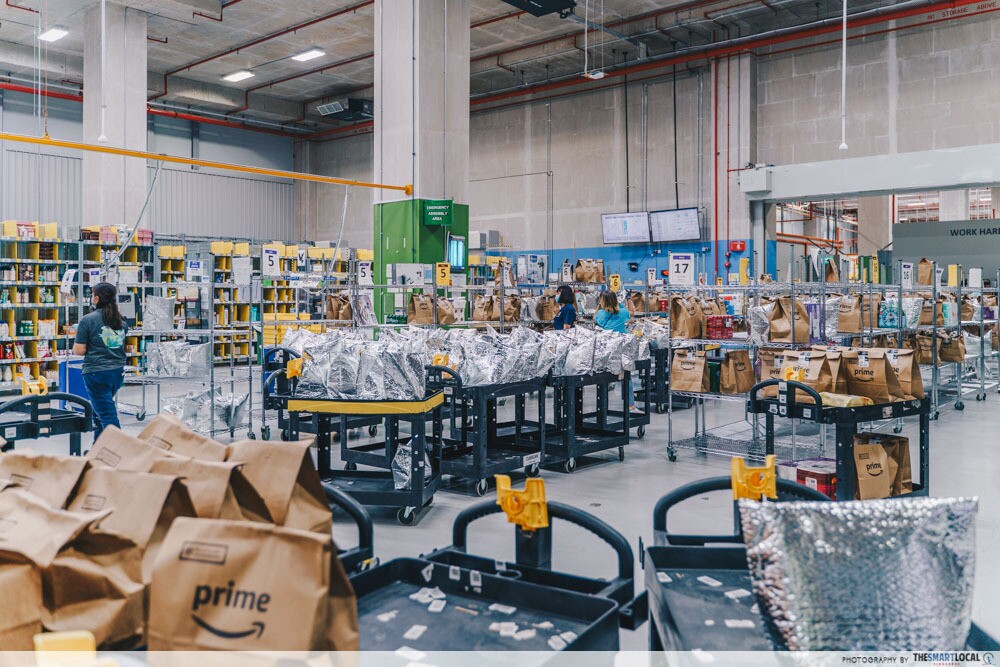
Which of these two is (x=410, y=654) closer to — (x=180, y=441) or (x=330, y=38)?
(x=180, y=441)

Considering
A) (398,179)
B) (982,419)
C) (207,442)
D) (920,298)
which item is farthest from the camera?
(398,179)

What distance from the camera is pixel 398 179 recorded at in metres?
11.0

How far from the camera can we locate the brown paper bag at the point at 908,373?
494cm

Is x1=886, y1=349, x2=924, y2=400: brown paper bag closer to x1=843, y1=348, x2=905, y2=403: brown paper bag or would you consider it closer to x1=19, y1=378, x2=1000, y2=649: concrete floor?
x1=843, y1=348, x2=905, y2=403: brown paper bag

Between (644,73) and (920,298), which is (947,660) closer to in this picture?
(920,298)

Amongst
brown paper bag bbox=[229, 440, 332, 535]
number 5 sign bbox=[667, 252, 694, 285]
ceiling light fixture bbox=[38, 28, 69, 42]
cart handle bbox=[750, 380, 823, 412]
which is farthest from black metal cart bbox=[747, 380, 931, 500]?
ceiling light fixture bbox=[38, 28, 69, 42]

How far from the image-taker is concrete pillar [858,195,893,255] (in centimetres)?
1859

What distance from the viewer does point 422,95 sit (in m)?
10.8

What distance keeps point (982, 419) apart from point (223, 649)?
31.5 ft

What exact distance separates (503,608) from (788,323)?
5585 mm

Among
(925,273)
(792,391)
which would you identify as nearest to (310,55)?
(925,273)

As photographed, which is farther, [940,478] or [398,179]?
[398,179]

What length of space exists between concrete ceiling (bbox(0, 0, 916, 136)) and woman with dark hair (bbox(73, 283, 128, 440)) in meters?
7.71

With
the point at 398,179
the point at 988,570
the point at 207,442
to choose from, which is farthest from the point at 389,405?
the point at 398,179
